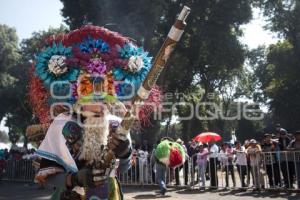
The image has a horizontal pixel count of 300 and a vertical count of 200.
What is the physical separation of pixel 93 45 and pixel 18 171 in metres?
16.6

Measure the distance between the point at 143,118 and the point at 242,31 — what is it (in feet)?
81.6

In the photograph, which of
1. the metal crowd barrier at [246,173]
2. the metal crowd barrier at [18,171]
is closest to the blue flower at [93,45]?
the metal crowd barrier at [246,173]

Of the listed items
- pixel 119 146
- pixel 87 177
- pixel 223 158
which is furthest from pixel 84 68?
pixel 223 158

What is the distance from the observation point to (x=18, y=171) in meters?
19.4

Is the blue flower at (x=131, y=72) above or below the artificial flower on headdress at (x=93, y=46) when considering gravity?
below

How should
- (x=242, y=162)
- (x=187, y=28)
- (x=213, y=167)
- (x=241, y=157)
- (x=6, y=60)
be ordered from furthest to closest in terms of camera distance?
(x=6, y=60)
(x=187, y=28)
(x=213, y=167)
(x=241, y=157)
(x=242, y=162)

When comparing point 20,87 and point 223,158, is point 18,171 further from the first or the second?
point 20,87

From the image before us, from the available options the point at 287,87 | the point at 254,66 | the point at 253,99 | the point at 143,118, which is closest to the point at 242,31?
the point at 287,87

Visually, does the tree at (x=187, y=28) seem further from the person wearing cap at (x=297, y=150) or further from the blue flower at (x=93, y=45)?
the blue flower at (x=93, y=45)

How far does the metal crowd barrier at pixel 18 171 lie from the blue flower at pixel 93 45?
15244mm

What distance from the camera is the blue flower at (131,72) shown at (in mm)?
4125

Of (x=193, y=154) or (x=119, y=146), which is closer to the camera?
(x=119, y=146)

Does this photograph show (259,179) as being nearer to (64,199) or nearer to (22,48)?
(64,199)

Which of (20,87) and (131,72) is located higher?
(20,87)
